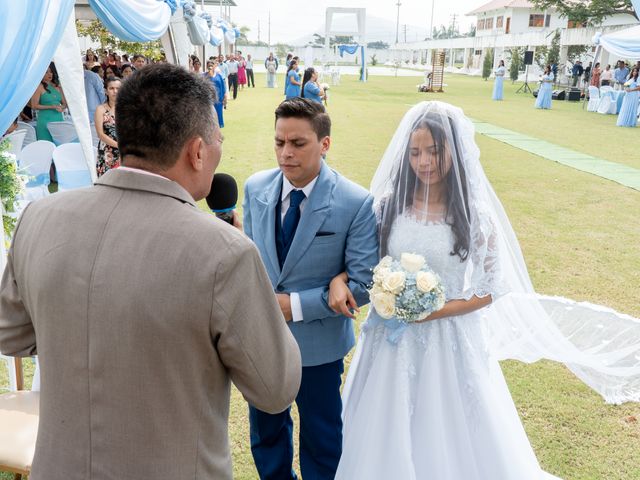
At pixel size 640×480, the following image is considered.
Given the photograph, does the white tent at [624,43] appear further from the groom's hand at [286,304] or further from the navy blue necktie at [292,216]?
the groom's hand at [286,304]

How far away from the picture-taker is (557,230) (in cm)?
789

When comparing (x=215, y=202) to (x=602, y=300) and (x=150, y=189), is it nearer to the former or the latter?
(x=150, y=189)

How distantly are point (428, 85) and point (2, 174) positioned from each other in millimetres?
30990

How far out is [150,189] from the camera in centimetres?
138

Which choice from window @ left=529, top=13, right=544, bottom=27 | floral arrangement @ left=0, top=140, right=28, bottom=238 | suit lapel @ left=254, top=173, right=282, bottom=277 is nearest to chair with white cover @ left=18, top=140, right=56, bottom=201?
floral arrangement @ left=0, top=140, right=28, bottom=238

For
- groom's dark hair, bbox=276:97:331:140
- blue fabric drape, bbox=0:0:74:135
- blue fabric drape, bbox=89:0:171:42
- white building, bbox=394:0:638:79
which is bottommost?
groom's dark hair, bbox=276:97:331:140

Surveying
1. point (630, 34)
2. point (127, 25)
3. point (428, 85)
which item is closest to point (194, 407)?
point (127, 25)

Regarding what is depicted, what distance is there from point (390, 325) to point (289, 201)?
0.77 meters

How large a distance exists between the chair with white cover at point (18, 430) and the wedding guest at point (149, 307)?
1282 mm

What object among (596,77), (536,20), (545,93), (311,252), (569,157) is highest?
(536,20)

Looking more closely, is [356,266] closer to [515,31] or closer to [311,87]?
[311,87]

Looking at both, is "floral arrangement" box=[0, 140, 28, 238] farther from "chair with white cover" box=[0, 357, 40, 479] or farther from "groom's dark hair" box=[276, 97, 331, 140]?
"groom's dark hair" box=[276, 97, 331, 140]

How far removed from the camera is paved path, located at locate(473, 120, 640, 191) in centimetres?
1164

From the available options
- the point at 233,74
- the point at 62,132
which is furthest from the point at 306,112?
the point at 233,74
